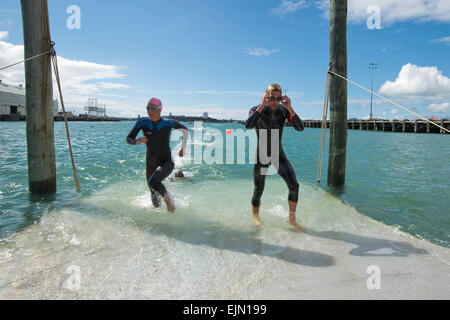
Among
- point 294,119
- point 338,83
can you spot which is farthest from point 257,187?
point 338,83

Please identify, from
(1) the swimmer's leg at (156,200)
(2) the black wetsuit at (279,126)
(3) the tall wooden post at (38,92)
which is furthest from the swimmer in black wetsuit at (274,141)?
(3) the tall wooden post at (38,92)

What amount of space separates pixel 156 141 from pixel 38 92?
10.1 feet

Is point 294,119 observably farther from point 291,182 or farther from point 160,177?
point 160,177

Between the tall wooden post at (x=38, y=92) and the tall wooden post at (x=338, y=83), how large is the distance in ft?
22.5

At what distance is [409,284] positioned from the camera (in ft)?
10.4

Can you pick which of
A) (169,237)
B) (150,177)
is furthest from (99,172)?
(169,237)

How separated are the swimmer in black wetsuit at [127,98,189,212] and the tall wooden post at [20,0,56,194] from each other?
2.43m

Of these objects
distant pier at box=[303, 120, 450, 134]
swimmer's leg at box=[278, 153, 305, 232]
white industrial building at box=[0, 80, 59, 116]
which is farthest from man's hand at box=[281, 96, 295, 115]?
white industrial building at box=[0, 80, 59, 116]

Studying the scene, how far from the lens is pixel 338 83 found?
7.39 m

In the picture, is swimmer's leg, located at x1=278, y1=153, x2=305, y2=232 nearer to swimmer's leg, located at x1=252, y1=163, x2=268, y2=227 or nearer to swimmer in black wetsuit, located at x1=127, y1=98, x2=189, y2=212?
swimmer's leg, located at x1=252, y1=163, x2=268, y2=227

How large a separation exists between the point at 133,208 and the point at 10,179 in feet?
18.4

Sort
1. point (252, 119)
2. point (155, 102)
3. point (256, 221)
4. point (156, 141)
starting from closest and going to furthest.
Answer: point (252, 119) < point (256, 221) < point (155, 102) < point (156, 141)

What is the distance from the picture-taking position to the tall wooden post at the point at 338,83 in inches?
286
